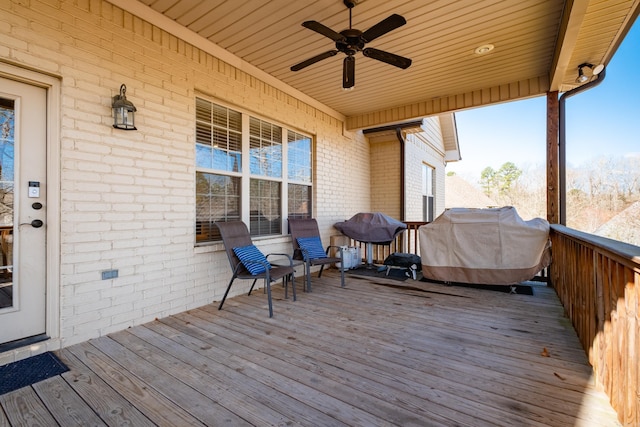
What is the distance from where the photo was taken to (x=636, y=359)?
1.37 m

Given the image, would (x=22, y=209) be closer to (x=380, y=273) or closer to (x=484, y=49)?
(x=380, y=273)

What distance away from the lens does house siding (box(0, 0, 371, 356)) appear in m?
2.47

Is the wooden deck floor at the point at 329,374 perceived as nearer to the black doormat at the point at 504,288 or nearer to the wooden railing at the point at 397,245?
the black doormat at the point at 504,288

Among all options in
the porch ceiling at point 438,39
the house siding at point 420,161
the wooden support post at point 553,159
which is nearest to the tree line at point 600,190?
the wooden support post at point 553,159

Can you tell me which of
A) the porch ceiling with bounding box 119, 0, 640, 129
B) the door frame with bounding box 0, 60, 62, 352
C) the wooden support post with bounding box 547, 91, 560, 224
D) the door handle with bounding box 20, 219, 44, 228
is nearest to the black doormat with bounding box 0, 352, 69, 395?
the door frame with bounding box 0, 60, 62, 352

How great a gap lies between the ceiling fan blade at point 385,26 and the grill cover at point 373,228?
3.31 m

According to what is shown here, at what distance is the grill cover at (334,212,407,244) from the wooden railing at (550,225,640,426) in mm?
2813

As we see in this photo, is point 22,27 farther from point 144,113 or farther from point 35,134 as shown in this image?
point 144,113

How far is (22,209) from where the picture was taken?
7.71 ft

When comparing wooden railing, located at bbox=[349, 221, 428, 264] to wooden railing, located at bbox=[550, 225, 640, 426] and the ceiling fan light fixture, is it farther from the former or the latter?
wooden railing, located at bbox=[550, 225, 640, 426]

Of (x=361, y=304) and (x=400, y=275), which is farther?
(x=400, y=275)

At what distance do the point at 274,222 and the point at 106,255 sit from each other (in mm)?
2460

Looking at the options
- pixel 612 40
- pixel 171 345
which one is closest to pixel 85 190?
pixel 171 345

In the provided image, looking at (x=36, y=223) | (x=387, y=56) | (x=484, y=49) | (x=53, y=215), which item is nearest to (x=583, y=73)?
(x=484, y=49)
